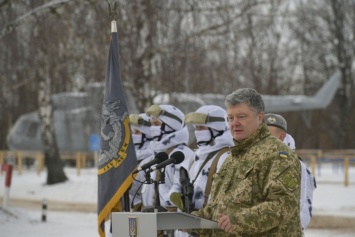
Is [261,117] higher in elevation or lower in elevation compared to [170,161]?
higher

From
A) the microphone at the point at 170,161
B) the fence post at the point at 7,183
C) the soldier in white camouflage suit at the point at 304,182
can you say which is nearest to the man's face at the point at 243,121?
the microphone at the point at 170,161

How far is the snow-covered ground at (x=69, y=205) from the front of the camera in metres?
→ 13.7

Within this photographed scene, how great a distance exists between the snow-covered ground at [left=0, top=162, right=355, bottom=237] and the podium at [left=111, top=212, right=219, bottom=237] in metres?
9.24

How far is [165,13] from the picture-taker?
18578mm

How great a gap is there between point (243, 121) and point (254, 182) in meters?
0.30

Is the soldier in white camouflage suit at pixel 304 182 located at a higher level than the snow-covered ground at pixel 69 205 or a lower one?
higher

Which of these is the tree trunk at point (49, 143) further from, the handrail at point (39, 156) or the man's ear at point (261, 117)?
the man's ear at point (261, 117)

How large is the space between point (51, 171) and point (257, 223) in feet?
69.3

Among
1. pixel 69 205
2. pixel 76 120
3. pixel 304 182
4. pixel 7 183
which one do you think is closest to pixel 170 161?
pixel 304 182

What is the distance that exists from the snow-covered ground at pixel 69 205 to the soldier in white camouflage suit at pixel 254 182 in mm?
9339

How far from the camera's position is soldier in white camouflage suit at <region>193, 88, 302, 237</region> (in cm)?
373

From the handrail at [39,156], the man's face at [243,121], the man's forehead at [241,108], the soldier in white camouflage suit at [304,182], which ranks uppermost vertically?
the man's forehead at [241,108]

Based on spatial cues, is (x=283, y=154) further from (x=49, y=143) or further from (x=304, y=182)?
(x=49, y=143)

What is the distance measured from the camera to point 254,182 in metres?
3.86
